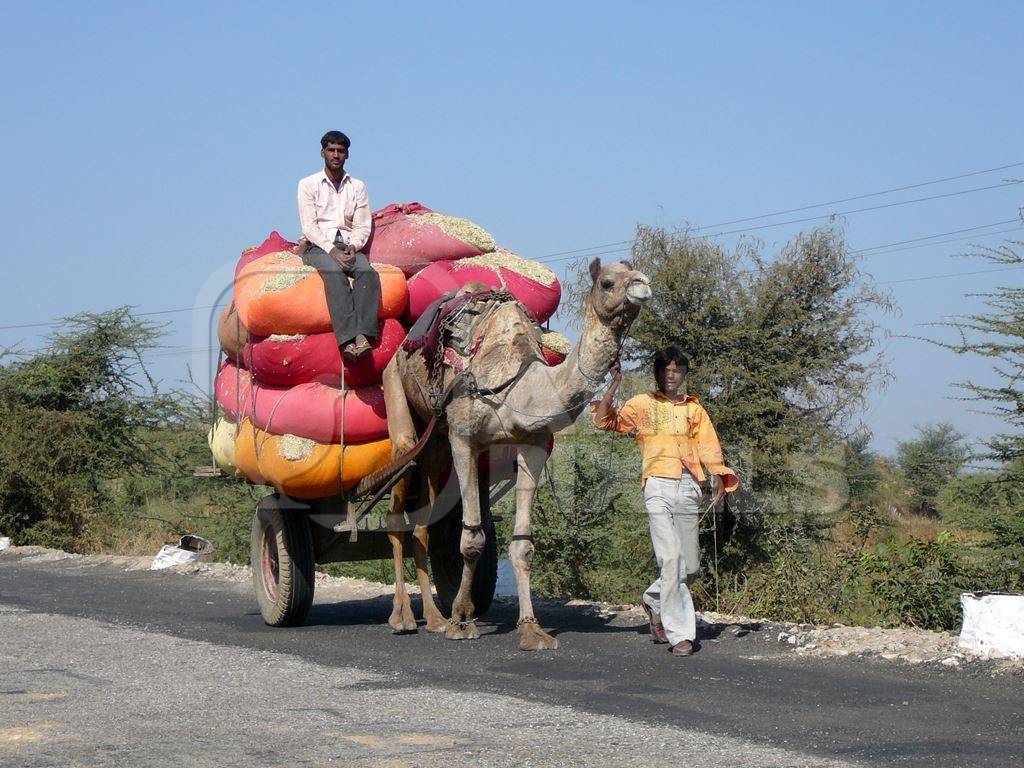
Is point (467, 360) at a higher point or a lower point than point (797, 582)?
higher

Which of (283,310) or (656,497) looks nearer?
(656,497)

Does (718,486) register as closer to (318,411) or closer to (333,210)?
(318,411)

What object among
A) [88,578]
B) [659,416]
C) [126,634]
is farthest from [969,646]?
[88,578]

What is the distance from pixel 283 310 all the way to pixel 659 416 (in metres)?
3.22

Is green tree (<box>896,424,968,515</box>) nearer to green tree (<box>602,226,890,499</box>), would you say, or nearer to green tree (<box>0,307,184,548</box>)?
green tree (<box>602,226,890,499</box>)

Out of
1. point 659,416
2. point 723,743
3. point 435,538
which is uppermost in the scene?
point 659,416

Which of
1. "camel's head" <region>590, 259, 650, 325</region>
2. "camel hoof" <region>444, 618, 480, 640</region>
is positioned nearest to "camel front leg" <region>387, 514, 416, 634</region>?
"camel hoof" <region>444, 618, 480, 640</region>

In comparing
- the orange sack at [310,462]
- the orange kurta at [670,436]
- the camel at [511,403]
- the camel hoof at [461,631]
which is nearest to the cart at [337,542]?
the orange sack at [310,462]

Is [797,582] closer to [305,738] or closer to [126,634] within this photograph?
[126,634]

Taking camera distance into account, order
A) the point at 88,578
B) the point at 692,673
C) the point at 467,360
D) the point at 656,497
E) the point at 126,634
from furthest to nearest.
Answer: the point at 88,578 → the point at 126,634 → the point at 467,360 → the point at 656,497 → the point at 692,673

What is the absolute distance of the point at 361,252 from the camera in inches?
457

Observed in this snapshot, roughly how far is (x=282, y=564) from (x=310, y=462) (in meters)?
1.38

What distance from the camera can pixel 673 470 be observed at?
10.0 m

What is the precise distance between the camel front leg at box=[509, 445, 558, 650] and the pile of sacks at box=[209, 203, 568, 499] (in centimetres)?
110
